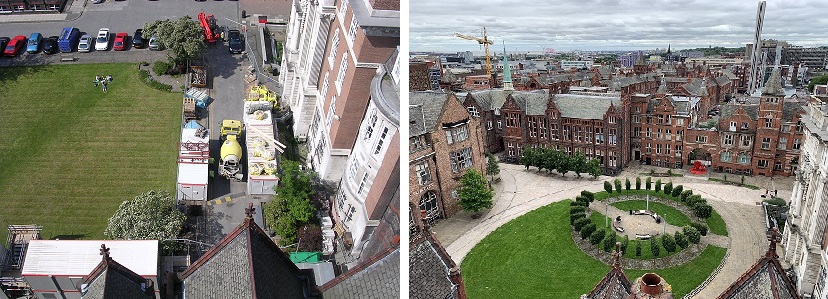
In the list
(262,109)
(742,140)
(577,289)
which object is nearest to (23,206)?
(262,109)

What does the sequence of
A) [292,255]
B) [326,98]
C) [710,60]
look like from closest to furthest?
[292,255] → [326,98] → [710,60]

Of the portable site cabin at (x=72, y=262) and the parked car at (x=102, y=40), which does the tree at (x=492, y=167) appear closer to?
the portable site cabin at (x=72, y=262)

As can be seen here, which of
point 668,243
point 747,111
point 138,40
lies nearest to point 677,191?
point 668,243

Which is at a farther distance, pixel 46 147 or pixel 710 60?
pixel 710 60

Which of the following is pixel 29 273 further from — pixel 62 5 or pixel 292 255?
pixel 62 5

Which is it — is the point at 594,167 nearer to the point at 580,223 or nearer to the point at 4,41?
the point at 580,223

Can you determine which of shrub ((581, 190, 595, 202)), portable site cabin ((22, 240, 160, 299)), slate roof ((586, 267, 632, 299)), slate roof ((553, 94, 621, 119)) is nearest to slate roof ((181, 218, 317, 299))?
portable site cabin ((22, 240, 160, 299))

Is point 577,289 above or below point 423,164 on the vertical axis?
below

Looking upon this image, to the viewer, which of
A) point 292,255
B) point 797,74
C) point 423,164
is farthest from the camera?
point 797,74
